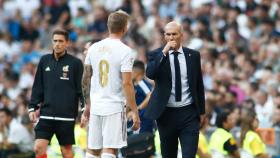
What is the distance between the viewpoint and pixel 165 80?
14430mm

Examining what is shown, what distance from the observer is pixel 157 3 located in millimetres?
28641

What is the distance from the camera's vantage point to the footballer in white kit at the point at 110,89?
13.8 metres

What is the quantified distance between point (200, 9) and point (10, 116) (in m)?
7.77

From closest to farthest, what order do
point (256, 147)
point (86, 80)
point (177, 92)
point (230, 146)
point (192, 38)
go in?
point (86, 80) → point (177, 92) → point (230, 146) → point (256, 147) → point (192, 38)

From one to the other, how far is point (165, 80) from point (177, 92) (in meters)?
0.24

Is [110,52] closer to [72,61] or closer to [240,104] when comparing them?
[72,61]

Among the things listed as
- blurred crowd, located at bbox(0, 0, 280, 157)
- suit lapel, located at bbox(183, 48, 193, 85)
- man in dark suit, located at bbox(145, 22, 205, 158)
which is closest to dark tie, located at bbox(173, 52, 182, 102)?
man in dark suit, located at bbox(145, 22, 205, 158)

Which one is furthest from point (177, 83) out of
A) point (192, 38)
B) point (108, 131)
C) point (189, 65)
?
point (192, 38)

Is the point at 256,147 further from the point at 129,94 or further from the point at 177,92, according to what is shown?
the point at 129,94

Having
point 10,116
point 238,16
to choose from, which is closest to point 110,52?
point 10,116

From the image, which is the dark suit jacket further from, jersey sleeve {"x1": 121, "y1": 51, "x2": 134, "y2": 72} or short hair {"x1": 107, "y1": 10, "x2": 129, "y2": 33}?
short hair {"x1": 107, "y1": 10, "x2": 129, "y2": 33}

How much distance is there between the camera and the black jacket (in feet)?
50.4

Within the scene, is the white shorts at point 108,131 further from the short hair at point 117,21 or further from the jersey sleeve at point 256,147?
the jersey sleeve at point 256,147

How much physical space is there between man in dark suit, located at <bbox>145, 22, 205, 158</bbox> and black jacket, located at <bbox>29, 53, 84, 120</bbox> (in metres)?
1.43
